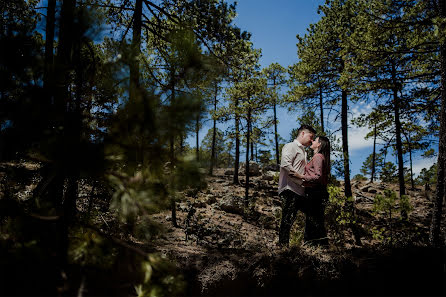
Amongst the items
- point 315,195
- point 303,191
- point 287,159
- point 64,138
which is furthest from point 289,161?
point 64,138

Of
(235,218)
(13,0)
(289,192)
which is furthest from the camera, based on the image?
(235,218)

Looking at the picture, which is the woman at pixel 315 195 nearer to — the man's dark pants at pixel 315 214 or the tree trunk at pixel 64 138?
the man's dark pants at pixel 315 214

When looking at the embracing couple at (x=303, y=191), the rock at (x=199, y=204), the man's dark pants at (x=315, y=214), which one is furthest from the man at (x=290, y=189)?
the rock at (x=199, y=204)

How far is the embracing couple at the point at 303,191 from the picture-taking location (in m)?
3.47

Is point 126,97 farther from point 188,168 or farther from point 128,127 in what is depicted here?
point 188,168

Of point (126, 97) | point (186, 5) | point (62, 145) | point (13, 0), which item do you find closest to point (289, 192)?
point (126, 97)

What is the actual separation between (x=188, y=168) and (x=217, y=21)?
4.45 m

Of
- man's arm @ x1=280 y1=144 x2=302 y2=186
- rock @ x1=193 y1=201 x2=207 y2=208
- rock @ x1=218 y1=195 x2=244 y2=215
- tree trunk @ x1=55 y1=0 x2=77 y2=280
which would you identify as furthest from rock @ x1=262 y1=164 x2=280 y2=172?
tree trunk @ x1=55 y1=0 x2=77 y2=280

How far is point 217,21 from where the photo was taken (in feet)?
16.3

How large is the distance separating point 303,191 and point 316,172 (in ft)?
1.24

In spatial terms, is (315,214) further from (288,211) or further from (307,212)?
(288,211)

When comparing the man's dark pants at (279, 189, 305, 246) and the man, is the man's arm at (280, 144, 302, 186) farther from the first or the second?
the man's dark pants at (279, 189, 305, 246)

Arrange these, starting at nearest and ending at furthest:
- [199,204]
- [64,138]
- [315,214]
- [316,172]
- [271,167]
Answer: [64,138], [316,172], [315,214], [199,204], [271,167]

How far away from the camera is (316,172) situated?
344cm
